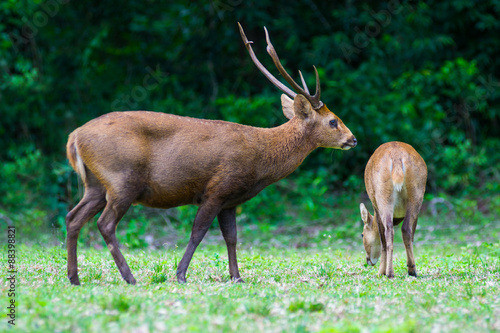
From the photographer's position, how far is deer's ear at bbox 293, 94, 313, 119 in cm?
765

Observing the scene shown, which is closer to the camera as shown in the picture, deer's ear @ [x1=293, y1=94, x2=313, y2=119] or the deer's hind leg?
the deer's hind leg

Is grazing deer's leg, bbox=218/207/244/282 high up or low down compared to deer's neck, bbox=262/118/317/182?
down

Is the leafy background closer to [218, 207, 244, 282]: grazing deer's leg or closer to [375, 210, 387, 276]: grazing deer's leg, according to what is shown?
[375, 210, 387, 276]: grazing deer's leg

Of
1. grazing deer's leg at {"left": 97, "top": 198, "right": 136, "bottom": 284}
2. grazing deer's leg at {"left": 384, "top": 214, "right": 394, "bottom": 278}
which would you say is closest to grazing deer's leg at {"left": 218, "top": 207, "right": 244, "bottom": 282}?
grazing deer's leg at {"left": 97, "top": 198, "right": 136, "bottom": 284}

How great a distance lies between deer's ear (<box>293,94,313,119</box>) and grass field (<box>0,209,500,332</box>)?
1955 millimetres

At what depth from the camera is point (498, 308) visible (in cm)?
512

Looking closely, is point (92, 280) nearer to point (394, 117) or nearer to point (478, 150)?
point (394, 117)

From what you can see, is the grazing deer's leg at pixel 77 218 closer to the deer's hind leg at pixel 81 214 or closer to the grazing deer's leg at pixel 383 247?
the deer's hind leg at pixel 81 214

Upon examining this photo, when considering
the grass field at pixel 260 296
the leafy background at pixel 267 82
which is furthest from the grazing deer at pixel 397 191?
the leafy background at pixel 267 82

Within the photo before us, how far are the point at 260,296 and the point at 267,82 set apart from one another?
11137 mm

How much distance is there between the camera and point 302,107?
771 cm

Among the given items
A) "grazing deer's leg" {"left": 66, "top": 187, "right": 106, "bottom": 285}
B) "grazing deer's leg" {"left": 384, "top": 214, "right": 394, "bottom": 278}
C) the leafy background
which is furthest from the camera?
the leafy background

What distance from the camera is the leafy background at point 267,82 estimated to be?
14656 millimetres

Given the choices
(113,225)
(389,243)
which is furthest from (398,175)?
(113,225)
